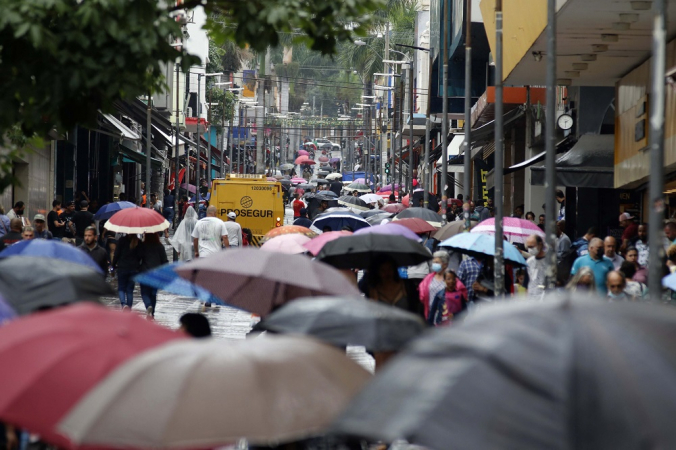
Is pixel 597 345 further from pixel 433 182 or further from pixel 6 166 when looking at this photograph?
pixel 433 182

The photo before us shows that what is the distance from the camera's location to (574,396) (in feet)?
13.9

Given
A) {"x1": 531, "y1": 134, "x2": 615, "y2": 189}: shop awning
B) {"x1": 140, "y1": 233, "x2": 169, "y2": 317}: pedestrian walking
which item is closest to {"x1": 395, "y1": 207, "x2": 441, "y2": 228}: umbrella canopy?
{"x1": 531, "y1": 134, "x2": 615, "y2": 189}: shop awning

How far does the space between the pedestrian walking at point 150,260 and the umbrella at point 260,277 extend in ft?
21.2

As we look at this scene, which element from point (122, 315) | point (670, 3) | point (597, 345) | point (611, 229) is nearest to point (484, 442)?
point (597, 345)

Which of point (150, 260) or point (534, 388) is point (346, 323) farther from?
point (150, 260)

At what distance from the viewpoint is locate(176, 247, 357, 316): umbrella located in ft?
29.9

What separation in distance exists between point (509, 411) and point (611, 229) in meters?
22.9

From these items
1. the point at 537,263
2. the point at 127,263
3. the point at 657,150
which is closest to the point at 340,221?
the point at 127,263

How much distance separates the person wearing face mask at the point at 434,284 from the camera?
1275 cm

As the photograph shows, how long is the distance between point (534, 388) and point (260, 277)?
529 cm

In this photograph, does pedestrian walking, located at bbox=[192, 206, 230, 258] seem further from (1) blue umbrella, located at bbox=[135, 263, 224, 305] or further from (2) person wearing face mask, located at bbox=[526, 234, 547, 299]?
(1) blue umbrella, located at bbox=[135, 263, 224, 305]

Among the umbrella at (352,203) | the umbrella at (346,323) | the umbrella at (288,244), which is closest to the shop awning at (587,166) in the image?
the umbrella at (288,244)

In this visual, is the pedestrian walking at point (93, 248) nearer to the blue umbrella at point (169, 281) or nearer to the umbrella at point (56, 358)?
the blue umbrella at point (169, 281)

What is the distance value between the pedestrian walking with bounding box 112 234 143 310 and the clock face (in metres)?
13.0
